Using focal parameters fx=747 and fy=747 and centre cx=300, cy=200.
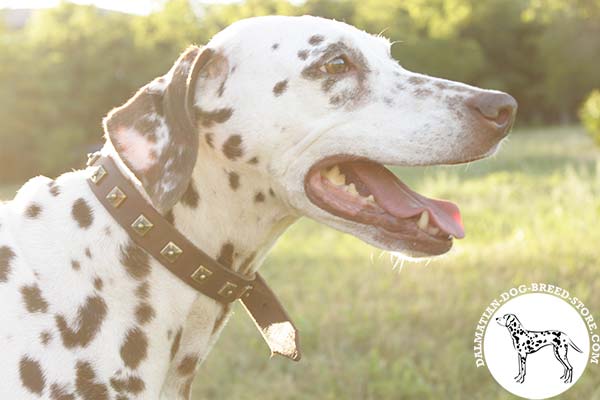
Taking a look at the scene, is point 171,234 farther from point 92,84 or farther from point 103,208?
point 92,84

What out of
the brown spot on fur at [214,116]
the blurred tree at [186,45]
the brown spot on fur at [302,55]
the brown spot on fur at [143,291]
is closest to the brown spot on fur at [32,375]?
the brown spot on fur at [143,291]

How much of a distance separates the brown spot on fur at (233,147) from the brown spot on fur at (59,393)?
91 cm

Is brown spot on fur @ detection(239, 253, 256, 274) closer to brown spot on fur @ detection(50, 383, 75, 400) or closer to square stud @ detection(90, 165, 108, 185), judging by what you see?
square stud @ detection(90, 165, 108, 185)

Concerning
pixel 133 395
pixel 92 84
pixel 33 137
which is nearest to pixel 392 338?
pixel 133 395

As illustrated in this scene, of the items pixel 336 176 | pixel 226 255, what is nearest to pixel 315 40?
pixel 336 176

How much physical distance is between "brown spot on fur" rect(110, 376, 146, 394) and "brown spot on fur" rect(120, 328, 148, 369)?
4 centimetres

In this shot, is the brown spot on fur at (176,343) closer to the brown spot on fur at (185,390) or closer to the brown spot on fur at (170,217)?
the brown spot on fur at (185,390)

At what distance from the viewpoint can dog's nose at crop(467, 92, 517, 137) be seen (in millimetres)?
2586

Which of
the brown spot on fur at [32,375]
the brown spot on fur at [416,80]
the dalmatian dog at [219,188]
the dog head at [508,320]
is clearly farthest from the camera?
the dog head at [508,320]

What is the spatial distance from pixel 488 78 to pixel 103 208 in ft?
167

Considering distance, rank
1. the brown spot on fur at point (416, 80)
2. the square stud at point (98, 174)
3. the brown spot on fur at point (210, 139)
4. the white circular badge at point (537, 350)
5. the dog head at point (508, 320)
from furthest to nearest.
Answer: the dog head at point (508, 320) → the white circular badge at point (537, 350) → the brown spot on fur at point (416, 80) → the brown spot on fur at point (210, 139) → the square stud at point (98, 174)

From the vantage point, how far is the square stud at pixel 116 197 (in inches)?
94.7

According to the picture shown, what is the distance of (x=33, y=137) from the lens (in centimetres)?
2980

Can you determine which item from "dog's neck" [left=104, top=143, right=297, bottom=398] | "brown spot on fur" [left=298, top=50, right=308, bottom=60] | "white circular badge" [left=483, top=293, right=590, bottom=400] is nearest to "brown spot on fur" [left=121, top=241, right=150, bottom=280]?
"dog's neck" [left=104, top=143, right=297, bottom=398]
